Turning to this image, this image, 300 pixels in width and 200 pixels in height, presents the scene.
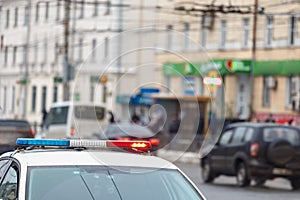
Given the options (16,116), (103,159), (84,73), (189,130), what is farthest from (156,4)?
(103,159)

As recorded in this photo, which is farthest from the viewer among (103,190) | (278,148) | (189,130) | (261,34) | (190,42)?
(261,34)

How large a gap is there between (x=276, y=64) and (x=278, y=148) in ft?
79.9

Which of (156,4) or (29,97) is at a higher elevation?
Result: (156,4)

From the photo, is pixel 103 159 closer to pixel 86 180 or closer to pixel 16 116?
pixel 86 180

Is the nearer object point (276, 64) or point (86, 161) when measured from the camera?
point (86, 161)

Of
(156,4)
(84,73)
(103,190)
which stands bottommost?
(103,190)

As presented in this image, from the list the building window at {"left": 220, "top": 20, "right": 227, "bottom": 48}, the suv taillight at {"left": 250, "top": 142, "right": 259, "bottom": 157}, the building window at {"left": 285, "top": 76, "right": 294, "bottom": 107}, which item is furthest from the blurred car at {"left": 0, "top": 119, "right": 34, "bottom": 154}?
the building window at {"left": 285, "top": 76, "right": 294, "bottom": 107}

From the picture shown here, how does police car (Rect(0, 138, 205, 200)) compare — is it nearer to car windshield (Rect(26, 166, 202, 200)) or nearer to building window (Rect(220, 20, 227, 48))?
car windshield (Rect(26, 166, 202, 200))

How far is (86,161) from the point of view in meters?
7.98

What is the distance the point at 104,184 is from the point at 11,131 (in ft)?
49.2

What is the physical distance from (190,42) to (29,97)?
22.4m

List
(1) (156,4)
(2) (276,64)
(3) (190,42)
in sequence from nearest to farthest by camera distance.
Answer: (3) (190,42) < (1) (156,4) < (2) (276,64)

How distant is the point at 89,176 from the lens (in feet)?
25.8

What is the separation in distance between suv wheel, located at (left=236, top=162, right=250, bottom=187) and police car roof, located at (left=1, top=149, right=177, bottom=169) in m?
15.4
